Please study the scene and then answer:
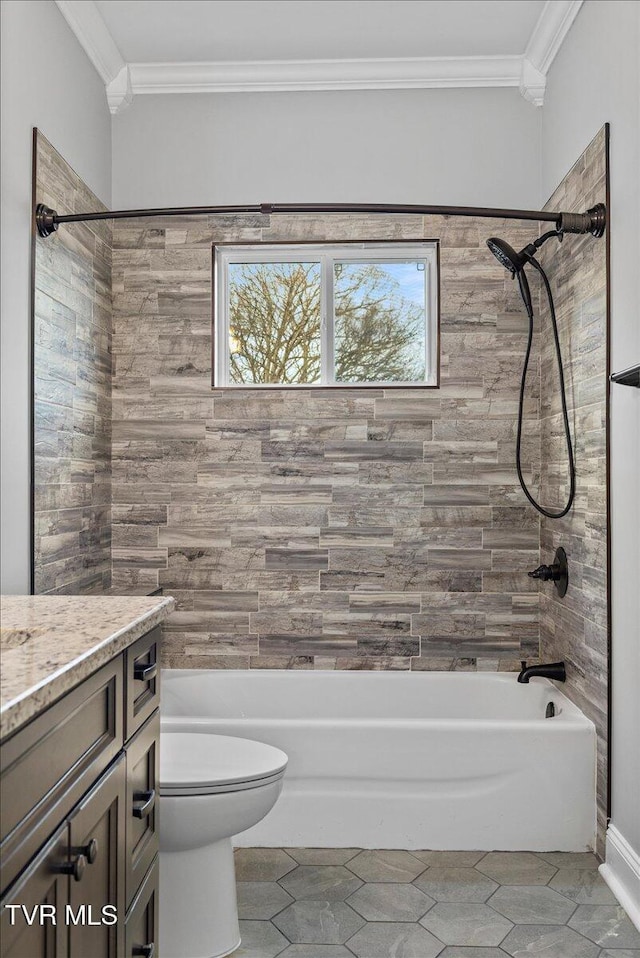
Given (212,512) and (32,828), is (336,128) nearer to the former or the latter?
(212,512)

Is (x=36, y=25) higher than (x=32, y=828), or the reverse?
(x=36, y=25)

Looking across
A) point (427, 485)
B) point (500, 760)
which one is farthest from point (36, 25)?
point (500, 760)

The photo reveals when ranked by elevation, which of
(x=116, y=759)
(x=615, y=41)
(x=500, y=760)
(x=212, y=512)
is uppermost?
(x=615, y=41)

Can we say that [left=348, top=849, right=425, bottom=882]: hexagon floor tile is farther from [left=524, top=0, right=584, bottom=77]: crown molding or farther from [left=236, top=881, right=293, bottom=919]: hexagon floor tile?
[left=524, top=0, right=584, bottom=77]: crown molding

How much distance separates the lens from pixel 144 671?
5.27 ft

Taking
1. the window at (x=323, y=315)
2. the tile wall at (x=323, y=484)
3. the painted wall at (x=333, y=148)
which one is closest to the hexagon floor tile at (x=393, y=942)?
the tile wall at (x=323, y=484)

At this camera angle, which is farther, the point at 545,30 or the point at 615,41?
the point at 545,30

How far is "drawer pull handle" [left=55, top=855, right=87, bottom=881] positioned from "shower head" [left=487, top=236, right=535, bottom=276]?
93.2 inches

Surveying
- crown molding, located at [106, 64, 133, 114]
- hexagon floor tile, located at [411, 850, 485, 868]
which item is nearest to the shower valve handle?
hexagon floor tile, located at [411, 850, 485, 868]

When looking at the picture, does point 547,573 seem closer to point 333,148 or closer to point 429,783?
point 429,783

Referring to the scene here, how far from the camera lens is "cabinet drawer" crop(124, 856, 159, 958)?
154 centimetres

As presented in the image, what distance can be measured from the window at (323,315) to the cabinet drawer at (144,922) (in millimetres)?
2107

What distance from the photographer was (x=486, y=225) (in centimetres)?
335

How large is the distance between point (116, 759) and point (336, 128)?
9.12 feet
